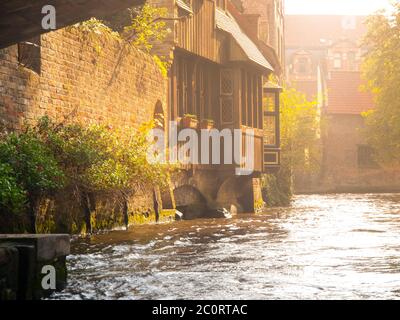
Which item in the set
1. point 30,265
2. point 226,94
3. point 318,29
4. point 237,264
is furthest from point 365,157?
point 30,265

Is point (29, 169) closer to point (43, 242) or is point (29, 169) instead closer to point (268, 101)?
point (43, 242)

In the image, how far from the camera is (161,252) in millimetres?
11086

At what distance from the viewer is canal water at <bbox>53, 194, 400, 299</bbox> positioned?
7.42 metres

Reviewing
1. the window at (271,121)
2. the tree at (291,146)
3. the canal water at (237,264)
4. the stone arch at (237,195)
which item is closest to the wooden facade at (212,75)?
the stone arch at (237,195)

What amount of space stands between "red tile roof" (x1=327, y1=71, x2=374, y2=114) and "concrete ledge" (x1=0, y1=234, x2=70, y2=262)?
45.9 meters

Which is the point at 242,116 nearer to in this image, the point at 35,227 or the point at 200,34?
the point at 200,34

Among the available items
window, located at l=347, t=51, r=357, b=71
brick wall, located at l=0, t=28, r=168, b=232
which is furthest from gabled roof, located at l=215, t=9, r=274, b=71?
window, located at l=347, t=51, r=357, b=71

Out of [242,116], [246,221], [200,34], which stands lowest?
[246,221]

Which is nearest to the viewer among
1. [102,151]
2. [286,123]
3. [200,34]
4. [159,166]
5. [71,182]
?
[71,182]

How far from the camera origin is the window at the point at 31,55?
13172 mm

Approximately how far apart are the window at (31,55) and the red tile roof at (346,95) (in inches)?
1590
